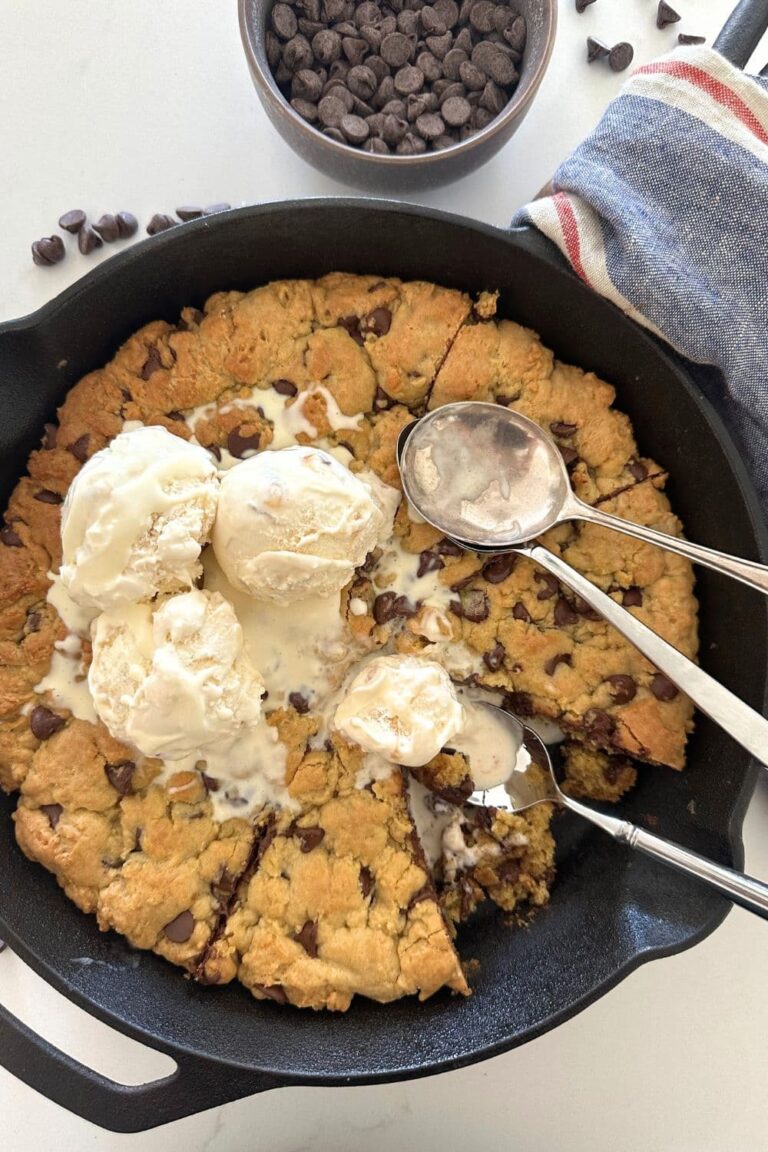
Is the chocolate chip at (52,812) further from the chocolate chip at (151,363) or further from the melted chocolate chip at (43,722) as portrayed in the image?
the chocolate chip at (151,363)

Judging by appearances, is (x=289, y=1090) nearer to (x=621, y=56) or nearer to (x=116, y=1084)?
(x=116, y=1084)

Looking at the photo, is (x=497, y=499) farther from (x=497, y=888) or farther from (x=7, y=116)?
(x=7, y=116)

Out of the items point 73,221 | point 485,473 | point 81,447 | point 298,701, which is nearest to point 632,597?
point 485,473

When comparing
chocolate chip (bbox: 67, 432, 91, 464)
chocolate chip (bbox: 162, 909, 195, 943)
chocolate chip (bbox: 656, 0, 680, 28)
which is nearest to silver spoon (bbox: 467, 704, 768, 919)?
chocolate chip (bbox: 162, 909, 195, 943)

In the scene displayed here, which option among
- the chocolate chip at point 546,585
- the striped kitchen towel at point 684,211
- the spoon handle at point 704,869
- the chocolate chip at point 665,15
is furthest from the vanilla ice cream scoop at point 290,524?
the chocolate chip at point 665,15

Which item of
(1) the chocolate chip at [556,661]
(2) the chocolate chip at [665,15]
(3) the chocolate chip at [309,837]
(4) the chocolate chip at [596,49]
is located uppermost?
(2) the chocolate chip at [665,15]

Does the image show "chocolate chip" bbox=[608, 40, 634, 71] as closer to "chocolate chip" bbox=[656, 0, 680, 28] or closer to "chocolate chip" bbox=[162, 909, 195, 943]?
"chocolate chip" bbox=[656, 0, 680, 28]
